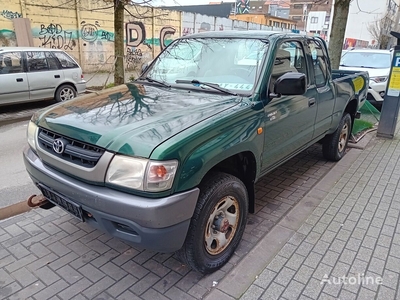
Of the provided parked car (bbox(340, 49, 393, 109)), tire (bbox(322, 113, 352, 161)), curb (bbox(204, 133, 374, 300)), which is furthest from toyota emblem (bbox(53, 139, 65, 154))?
parked car (bbox(340, 49, 393, 109))

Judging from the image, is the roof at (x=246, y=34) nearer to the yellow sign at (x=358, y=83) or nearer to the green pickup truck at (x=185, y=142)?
the green pickup truck at (x=185, y=142)

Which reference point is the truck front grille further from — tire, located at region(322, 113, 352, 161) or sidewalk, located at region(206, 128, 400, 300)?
tire, located at region(322, 113, 352, 161)

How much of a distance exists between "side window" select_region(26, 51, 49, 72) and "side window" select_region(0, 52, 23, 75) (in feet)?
0.78

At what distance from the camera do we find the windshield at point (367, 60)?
33.5 feet

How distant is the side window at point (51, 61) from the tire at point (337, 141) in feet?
23.9

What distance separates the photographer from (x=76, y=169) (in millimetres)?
2373

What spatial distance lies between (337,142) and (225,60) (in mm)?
2788

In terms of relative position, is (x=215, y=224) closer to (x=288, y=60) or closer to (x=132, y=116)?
(x=132, y=116)

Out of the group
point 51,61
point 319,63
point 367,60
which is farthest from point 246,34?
point 367,60

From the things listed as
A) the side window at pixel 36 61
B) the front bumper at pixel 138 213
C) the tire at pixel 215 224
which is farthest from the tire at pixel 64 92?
the tire at pixel 215 224

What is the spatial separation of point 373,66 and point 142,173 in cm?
1022

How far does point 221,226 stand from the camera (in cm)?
277

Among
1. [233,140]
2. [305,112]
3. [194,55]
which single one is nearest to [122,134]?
[233,140]

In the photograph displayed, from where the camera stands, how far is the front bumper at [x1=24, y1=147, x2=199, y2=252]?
2137 millimetres
